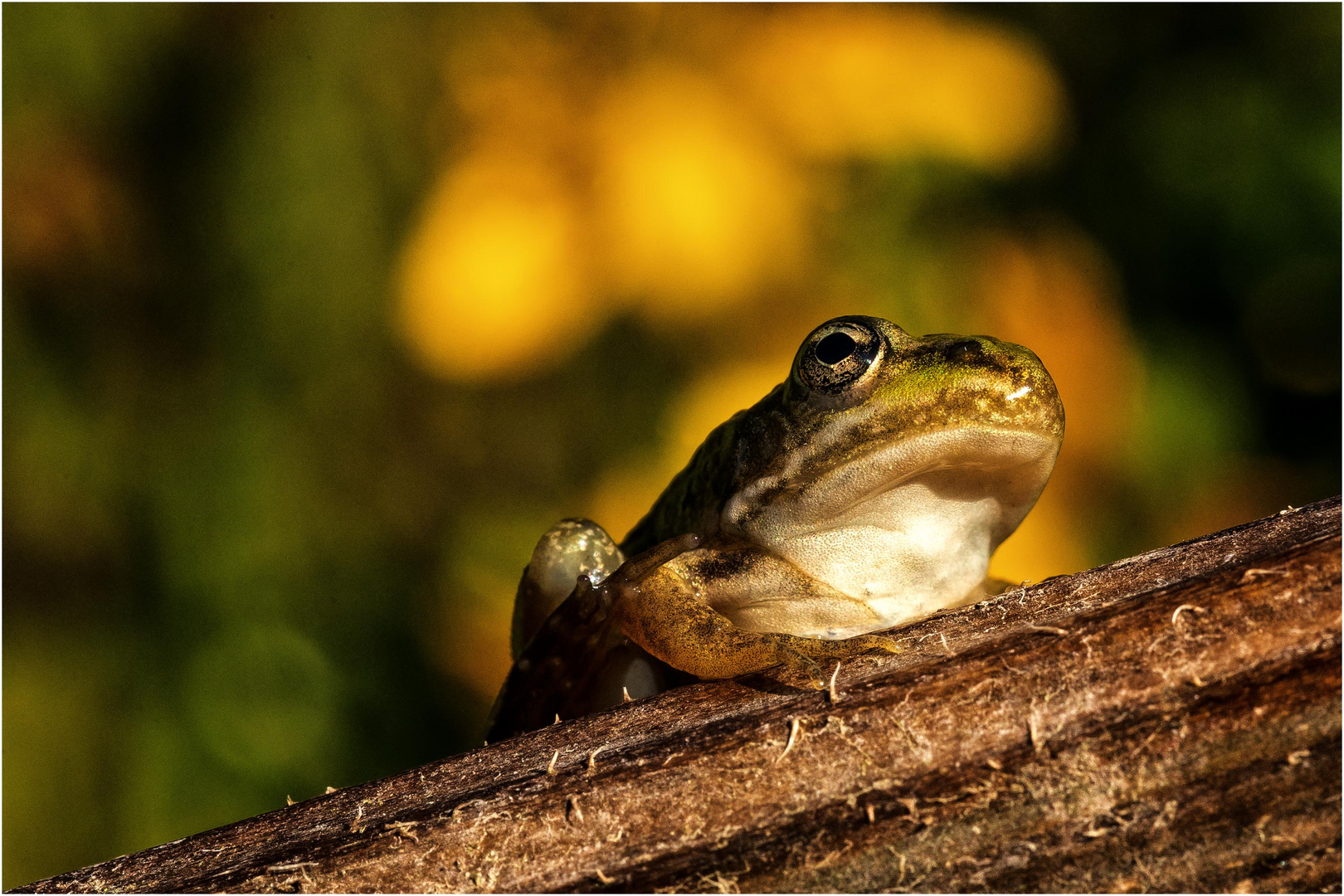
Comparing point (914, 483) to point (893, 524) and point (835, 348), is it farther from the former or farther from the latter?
point (835, 348)

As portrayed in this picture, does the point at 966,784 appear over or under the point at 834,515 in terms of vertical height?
under

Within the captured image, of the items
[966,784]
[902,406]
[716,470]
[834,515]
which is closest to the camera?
[966,784]

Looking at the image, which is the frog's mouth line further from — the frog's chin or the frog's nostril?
the frog's nostril

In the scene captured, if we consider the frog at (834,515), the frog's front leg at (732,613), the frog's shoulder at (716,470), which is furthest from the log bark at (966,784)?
the frog's shoulder at (716,470)

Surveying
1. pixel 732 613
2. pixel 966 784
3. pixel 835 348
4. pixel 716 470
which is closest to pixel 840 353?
pixel 835 348

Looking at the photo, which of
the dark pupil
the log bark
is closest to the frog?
the dark pupil

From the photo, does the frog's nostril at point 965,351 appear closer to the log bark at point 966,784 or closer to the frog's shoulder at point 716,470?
the frog's shoulder at point 716,470
